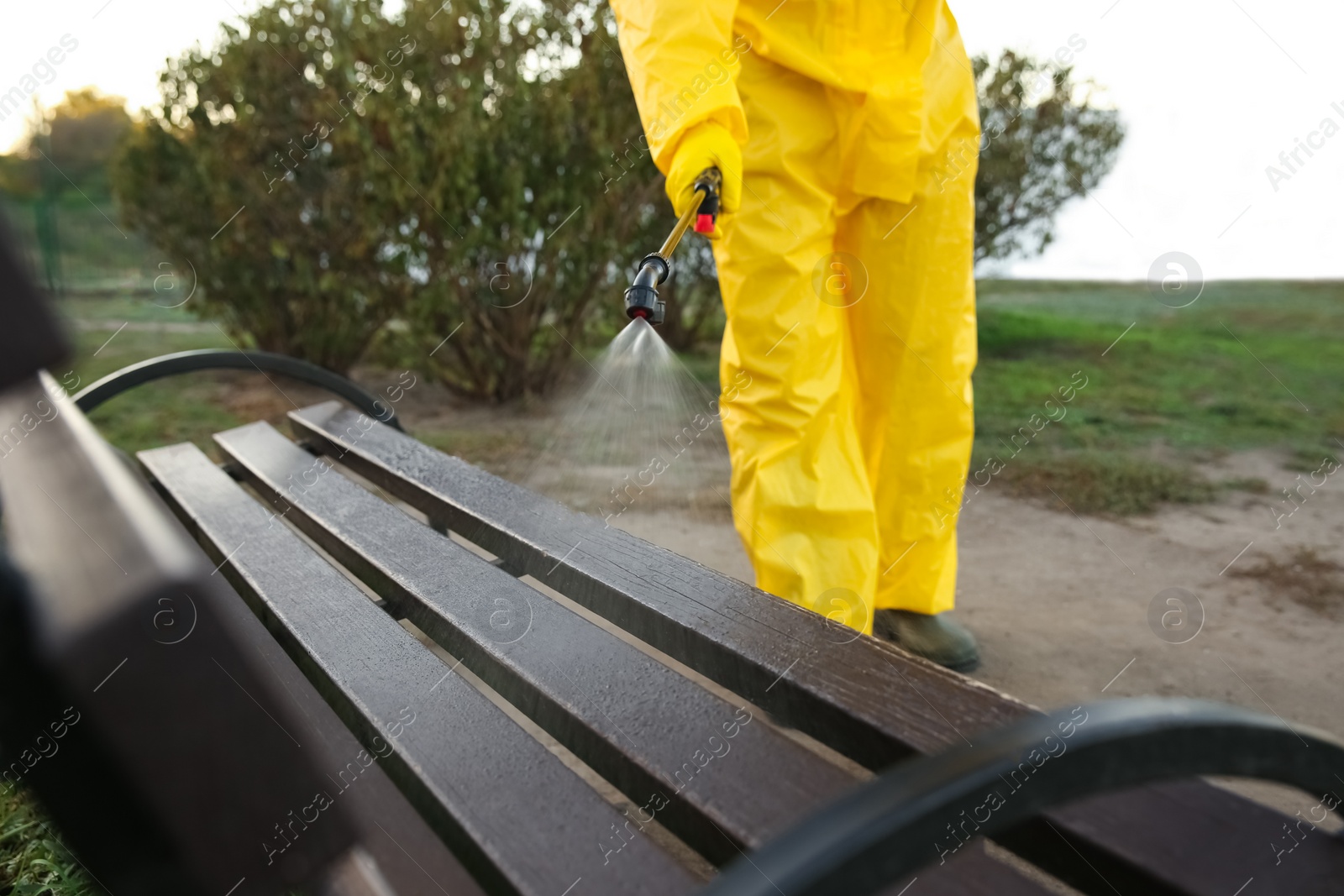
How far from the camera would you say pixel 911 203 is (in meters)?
1.97

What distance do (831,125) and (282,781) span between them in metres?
1.75

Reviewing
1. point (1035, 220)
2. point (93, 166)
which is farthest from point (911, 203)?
point (93, 166)

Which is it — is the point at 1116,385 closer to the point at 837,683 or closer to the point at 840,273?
the point at 840,273

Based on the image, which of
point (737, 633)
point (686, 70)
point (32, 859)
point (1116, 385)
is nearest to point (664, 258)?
point (686, 70)

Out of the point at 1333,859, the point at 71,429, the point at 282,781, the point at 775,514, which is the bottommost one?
the point at 775,514

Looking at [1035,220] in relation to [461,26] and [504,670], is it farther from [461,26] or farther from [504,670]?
[504,670]

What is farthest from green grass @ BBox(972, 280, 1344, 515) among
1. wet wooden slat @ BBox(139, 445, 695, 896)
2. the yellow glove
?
wet wooden slat @ BBox(139, 445, 695, 896)

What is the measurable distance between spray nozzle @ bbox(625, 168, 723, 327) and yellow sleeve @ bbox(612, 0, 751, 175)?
4.7 inches

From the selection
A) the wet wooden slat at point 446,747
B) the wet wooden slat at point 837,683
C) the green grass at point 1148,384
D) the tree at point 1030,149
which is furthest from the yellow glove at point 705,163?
the tree at point 1030,149

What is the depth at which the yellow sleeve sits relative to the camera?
1.62 m

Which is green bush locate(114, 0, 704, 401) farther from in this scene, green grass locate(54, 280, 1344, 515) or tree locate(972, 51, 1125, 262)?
tree locate(972, 51, 1125, 262)

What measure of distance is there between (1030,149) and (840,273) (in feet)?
15.2

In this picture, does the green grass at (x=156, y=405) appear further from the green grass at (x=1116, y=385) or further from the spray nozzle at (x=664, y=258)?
the spray nozzle at (x=664, y=258)

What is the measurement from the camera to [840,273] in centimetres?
204
